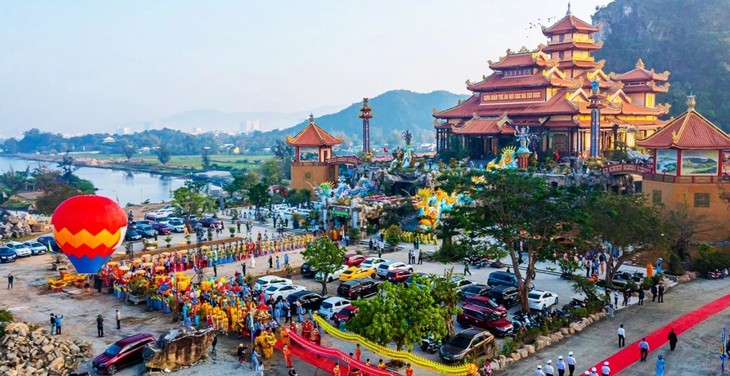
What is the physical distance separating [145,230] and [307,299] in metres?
21.9

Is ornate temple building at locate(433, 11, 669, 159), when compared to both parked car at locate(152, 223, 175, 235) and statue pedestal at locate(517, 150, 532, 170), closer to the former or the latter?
statue pedestal at locate(517, 150, 532, 170)

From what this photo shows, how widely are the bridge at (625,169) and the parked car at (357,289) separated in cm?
2329

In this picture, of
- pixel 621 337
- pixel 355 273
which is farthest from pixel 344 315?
pixel 621 337

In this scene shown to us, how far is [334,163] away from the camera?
62.2 meters

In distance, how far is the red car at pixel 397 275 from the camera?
3132 centimetres

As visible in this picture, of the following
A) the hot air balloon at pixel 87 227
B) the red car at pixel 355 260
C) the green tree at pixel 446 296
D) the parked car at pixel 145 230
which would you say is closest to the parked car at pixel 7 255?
the parked car at pixel 145 230

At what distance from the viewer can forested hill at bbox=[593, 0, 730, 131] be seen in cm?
9112

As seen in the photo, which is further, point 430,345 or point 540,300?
point 540,300

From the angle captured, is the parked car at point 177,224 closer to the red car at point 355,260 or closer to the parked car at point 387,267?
the red car at point 355,260

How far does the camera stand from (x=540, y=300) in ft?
85.7

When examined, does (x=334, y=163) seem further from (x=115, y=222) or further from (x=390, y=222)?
(x=115, y=222)

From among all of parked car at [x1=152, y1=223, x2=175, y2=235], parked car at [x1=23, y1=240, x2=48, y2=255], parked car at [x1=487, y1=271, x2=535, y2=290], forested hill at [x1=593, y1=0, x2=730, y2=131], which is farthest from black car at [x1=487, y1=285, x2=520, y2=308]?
forested hill at [x1=593, y1=0, x2=730, y2=131]

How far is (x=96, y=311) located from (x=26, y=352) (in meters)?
5.60

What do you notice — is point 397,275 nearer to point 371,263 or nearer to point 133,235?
point 371,263
